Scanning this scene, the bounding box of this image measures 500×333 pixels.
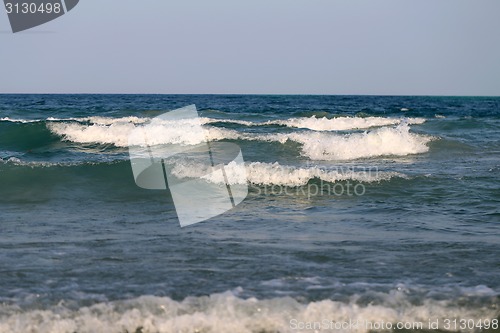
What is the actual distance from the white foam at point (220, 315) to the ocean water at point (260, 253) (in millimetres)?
11

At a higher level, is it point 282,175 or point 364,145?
point 364,145

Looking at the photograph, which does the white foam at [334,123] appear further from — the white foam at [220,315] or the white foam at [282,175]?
the white foam at [220,315]

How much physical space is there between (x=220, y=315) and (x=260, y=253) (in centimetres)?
161

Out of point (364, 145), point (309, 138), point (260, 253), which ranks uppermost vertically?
point (309, 138)

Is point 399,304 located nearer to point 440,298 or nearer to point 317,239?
point 440,298

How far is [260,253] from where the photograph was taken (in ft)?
18.3

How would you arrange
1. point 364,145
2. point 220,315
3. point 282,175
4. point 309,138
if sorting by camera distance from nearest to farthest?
point 220,315 → point 282,175 → point 364,145 → point 309,138

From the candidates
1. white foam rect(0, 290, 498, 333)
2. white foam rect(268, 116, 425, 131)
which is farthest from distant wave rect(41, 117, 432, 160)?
white foam rect(0, 290, 498, 333)

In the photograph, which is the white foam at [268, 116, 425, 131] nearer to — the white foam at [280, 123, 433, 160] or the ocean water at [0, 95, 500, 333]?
the white foam at [280, 123, 433, 160]

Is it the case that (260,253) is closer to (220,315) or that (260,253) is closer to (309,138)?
(220,315)

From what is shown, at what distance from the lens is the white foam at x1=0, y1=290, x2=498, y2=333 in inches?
152

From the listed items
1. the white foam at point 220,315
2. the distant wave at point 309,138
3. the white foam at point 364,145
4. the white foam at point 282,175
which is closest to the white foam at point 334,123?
the distant wave at point 309,138

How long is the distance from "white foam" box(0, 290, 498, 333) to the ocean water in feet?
0.04

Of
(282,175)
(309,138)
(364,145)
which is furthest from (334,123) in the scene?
(282,175)
